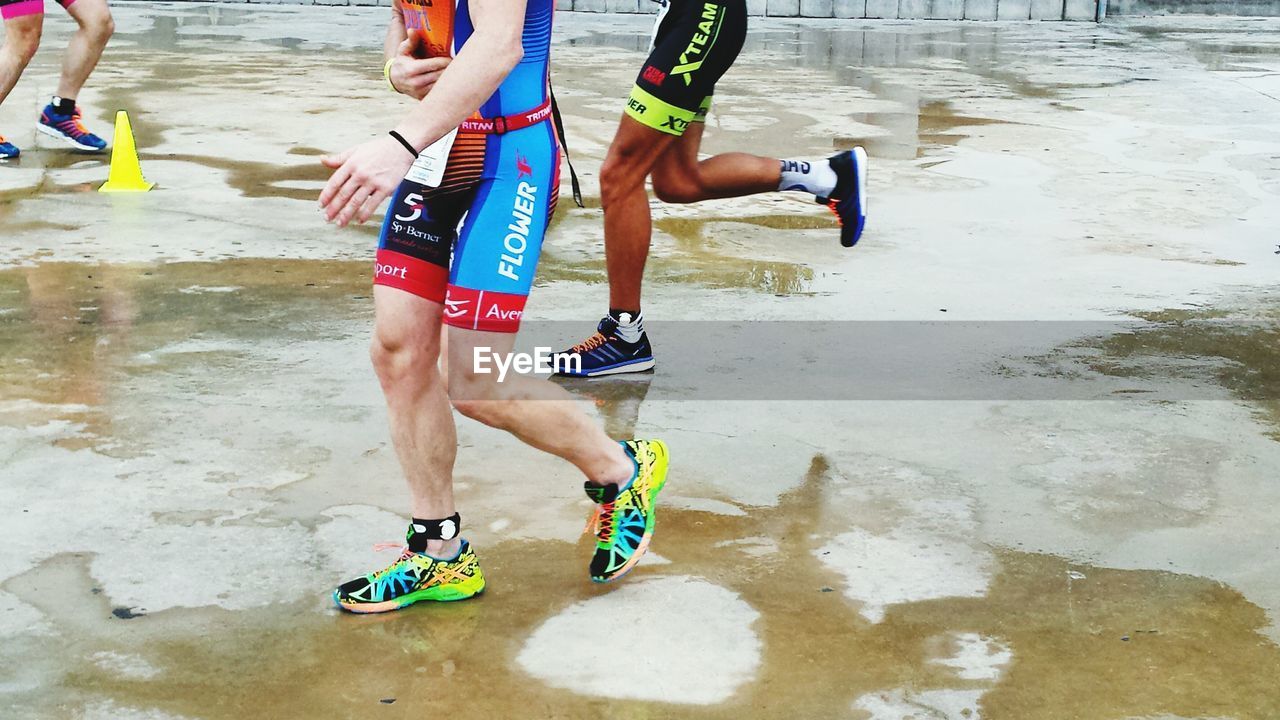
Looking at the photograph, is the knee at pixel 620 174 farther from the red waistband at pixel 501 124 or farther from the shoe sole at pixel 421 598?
the shoe sole at pixel 421 598

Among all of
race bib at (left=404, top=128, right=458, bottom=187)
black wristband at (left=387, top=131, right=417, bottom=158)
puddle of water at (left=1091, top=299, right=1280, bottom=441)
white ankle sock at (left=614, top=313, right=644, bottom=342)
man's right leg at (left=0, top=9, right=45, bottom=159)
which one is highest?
black wristband at (left=387, top=131, right=417, bottom=158)

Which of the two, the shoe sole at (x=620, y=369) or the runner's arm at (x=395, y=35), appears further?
the shoe sole at (x=620, y=369)

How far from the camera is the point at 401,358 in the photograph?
3311mm

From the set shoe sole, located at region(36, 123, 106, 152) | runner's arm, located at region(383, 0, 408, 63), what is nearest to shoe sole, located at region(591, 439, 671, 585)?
runner's arm, located at region(383, 0, 408, 63)

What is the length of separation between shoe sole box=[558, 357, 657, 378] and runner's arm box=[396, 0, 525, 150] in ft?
7.31

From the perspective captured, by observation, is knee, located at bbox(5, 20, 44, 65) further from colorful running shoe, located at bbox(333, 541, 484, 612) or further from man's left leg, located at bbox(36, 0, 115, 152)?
colorful running shoe, located at bbox(333, 541, 484, 612)

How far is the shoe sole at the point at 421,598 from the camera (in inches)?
133

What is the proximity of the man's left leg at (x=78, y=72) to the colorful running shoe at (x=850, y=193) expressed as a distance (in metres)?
4.92

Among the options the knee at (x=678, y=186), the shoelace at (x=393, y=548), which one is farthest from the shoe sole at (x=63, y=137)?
the shoelace at (x=393, y=548)

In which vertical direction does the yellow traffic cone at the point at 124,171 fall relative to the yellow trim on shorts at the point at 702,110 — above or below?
below

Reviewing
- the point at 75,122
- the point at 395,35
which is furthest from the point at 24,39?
the point at 395,35

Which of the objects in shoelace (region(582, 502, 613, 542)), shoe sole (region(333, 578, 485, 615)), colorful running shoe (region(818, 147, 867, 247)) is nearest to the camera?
shoe sole (region(333, 578, 485, 615))

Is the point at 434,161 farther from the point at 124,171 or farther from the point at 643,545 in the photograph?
the point at 124,171

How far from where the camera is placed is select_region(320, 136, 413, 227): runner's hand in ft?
9.30
